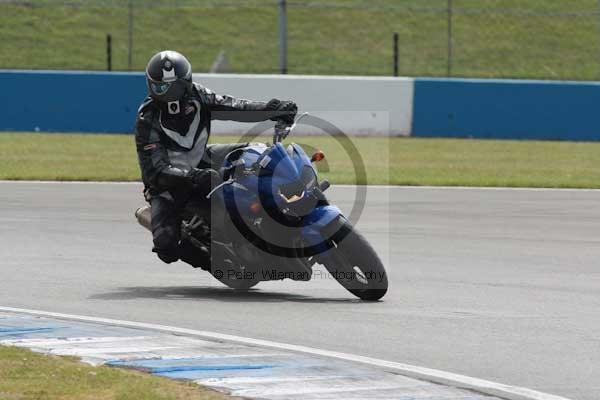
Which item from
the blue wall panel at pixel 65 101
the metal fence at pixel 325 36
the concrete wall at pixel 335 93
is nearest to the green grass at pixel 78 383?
the concrete wall at pixel 335 93

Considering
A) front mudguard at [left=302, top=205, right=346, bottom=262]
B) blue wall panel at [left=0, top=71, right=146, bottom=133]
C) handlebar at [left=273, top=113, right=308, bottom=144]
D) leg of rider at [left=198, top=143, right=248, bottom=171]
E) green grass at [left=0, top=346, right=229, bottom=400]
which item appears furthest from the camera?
blue wall panel at [left=0, top=71, right=146, bottom=133]

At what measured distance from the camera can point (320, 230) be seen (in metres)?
8.44

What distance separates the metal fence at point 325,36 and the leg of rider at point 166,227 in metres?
16.4

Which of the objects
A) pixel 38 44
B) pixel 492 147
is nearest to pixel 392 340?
pixel 492 147

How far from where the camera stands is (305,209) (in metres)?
8.48

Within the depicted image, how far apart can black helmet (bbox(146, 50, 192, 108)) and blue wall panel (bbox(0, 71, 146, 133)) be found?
14.3 meters

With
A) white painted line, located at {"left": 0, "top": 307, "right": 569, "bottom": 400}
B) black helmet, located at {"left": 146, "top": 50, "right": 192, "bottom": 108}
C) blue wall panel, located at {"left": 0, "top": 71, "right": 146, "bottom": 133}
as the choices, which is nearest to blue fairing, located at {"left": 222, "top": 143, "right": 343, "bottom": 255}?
black helmet, located at {"left": 146, "top": 50, "right": 192, "bottom": 108}

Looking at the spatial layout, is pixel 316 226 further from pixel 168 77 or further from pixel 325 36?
pixel 325 36

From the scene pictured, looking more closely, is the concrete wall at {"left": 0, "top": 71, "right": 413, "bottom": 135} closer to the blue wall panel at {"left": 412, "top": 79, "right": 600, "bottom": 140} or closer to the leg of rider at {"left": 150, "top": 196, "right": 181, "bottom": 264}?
the blue wall panel at {"left": 412, "top": 79, "right": 600, "bottom": 140}

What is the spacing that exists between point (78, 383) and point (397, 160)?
13660 mm

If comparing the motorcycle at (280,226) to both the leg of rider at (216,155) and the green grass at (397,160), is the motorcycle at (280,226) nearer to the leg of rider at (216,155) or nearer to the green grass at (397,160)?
the leg of rider at (216,155)

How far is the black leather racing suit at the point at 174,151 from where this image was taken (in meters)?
8.94

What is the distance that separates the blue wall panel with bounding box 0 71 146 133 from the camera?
76.2ft

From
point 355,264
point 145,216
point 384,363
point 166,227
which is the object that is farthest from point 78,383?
point 145,216
